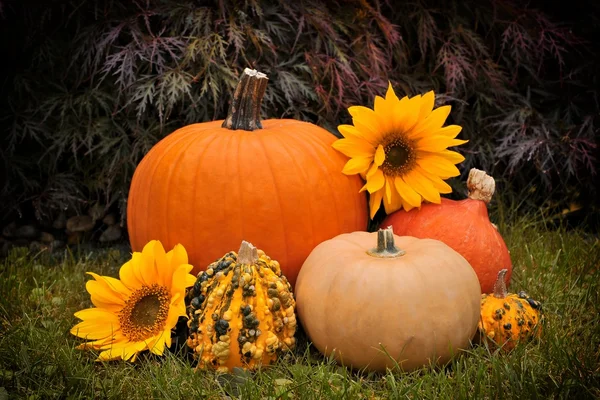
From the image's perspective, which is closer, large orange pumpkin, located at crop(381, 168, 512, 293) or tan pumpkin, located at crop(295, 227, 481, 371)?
tan pumpkin, located at crop(295, 227, 481, 371)

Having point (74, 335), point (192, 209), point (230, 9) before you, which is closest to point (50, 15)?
point (230, 9)

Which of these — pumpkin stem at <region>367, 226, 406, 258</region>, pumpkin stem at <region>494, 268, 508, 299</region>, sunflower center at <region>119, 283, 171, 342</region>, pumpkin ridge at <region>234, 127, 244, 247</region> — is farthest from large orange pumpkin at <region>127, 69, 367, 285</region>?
pumpkin stem at <region>494, 268, 508, 299</region>

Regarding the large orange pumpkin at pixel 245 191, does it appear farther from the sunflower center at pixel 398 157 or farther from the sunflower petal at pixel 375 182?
the sunflower center at pixel 398 157

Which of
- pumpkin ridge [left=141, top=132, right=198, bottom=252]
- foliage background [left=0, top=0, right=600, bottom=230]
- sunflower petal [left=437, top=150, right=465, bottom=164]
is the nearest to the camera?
pumpkin ridge [left=141, top=132, right=198, bottom=252]

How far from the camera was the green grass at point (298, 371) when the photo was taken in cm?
185

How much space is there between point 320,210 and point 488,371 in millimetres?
819

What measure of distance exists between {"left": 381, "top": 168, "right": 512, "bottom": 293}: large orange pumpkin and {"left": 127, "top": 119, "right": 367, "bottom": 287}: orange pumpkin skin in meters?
0.28

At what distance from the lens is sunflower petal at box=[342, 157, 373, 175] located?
254cm

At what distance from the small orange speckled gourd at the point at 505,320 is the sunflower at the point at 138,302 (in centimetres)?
98

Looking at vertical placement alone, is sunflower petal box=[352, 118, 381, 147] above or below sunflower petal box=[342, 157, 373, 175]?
above

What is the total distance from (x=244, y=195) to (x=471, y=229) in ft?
2.77

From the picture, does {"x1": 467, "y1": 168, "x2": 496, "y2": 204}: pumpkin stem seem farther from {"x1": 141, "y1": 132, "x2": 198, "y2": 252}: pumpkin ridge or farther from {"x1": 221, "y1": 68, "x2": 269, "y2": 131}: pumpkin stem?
{"x1": 141, "y1": 132, "x2": 198, "y2": 252}: pumpkin ridge

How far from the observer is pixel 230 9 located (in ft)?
9.79

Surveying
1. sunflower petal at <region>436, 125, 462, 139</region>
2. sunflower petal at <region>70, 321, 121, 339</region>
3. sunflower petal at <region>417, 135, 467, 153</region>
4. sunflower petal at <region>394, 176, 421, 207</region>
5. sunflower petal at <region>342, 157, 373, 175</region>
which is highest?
sunflower petal at <region>436, 125, 462, 139</region>
